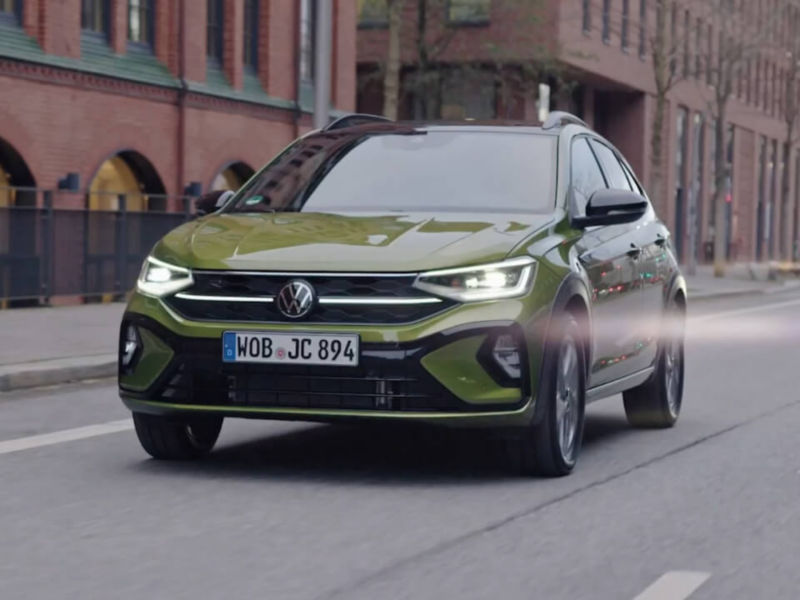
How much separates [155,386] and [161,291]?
0.40 m

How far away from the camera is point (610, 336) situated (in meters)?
8.63

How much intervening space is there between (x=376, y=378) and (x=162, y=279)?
3.46 feet

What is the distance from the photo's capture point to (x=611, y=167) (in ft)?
31.5

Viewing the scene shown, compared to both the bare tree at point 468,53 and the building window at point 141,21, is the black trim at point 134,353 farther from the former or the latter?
the bare tree at point 468,53

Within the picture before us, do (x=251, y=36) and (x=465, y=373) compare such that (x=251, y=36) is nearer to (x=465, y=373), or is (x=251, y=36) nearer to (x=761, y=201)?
(x=465, y=373)

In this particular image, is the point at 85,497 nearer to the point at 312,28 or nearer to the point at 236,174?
the point at 236,174

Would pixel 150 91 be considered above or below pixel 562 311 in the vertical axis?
above

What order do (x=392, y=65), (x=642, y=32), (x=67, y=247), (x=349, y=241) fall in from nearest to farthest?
1. (x=349, y=241)
2. (x=67, y=247)
3. (x=392, y=65)
4. (x=642, y=32)

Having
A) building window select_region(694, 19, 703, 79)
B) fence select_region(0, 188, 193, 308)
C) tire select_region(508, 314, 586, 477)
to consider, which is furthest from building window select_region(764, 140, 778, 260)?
tire select_region(508, 314, 586, 477)

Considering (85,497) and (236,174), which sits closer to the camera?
(85,497)

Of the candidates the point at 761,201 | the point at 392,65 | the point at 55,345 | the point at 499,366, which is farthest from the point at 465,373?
the point at 761,201

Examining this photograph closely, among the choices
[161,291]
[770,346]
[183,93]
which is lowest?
[770,346]

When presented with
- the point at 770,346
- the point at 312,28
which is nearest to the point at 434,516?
the point at 770,346

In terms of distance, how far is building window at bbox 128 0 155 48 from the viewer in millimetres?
27234
